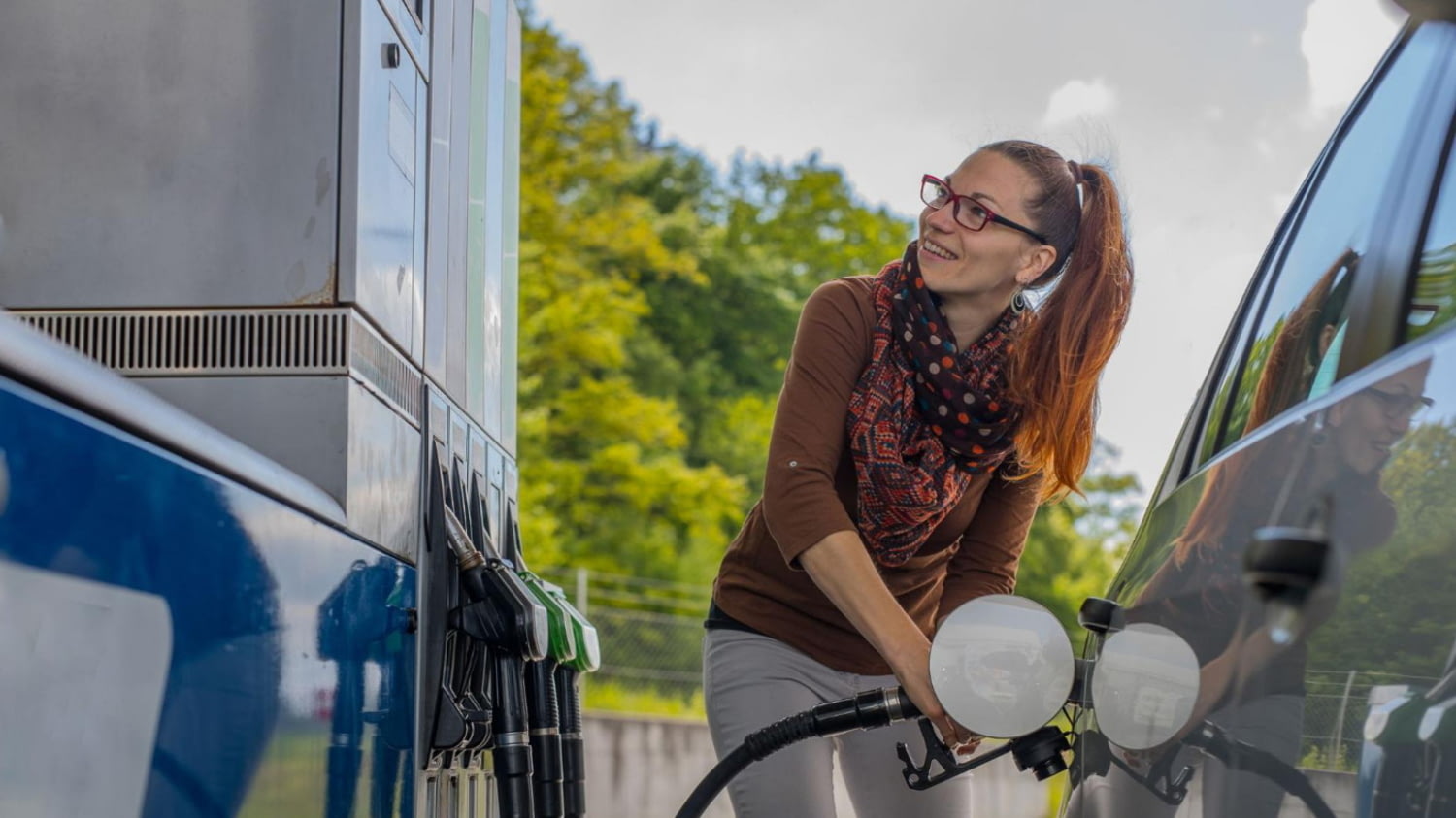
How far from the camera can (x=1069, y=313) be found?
9.70 ft

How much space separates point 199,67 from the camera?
10.4ft

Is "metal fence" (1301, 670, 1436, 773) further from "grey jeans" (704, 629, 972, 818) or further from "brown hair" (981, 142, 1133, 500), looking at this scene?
"grey jeans" (704, 629, 972, 818)

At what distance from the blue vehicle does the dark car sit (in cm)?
110

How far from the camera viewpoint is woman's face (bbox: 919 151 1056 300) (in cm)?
297

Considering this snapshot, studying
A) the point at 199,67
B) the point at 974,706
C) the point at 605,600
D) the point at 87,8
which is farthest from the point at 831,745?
the point at 605,600

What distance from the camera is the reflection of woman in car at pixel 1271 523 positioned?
132cm

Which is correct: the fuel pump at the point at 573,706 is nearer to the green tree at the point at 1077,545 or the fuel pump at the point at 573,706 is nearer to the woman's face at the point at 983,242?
the woman's face at the point at 983,242

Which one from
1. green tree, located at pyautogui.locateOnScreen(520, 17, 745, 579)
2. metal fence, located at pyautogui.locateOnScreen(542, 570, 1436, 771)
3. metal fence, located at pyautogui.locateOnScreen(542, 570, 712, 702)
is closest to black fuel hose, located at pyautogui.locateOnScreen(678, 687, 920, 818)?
metal fence, located at pyautogui.locateOnScreen(542, 570, 1436, 771)

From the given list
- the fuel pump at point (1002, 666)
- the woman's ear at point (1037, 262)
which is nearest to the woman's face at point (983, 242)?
the woman's ear at point (1037, 262)

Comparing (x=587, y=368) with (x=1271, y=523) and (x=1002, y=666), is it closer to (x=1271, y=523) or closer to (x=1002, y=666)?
(x=1002, y=666)

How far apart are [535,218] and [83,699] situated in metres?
19.1

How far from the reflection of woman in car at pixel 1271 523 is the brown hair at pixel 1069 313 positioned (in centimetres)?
99

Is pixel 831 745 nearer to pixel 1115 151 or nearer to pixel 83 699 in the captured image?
pixel 1115 151

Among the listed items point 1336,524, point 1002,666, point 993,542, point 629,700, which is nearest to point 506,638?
point 993,542
